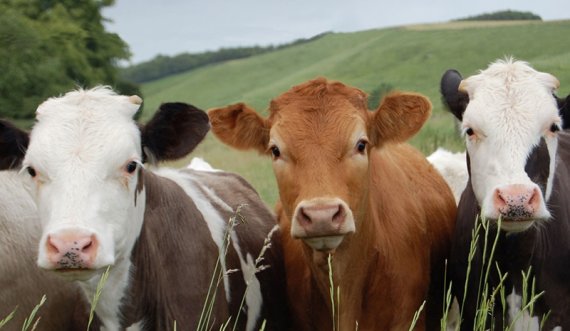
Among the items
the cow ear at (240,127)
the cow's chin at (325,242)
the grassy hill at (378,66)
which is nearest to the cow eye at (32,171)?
the cow ear at (240,127)

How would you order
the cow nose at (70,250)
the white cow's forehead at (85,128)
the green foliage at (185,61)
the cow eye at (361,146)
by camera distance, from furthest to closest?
1. the green foliage at (185,61)
2. the cow eye at (361,146)
3. the white cow's forehead at (85,128)
4. the cow nose at (70,250)

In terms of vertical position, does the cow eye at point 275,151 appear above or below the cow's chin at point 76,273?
above

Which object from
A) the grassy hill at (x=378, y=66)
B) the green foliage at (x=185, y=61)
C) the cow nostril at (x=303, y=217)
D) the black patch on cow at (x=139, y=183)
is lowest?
the green foliage at (x=185, y=61)

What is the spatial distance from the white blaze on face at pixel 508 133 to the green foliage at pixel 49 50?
27.8 m

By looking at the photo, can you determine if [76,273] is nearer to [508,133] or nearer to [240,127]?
[240,127]

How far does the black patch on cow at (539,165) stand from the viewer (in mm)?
5370

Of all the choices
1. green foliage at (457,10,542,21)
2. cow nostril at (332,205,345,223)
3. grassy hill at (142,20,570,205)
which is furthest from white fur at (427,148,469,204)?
green foliage at (457,10,542,21)

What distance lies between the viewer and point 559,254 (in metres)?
5.73

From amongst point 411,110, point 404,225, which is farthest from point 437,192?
point 411,110

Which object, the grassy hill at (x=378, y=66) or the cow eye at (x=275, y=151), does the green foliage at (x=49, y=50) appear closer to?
the grassy hill at (x=378, y=66)

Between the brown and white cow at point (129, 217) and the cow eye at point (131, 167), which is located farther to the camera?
the cow eye at point (131, 167)

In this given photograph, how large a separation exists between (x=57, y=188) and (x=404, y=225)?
8.37 feet

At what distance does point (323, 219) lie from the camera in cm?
488

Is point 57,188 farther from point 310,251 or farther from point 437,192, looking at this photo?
point 437,192
